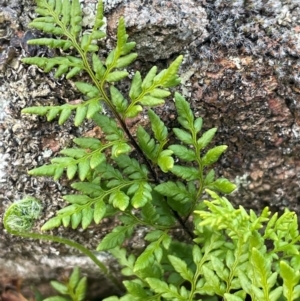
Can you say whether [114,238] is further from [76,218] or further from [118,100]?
[118,100]

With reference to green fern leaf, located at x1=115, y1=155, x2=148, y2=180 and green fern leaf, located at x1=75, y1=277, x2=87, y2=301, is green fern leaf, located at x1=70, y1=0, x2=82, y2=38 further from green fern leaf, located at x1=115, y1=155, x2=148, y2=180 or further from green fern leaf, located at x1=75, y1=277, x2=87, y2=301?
green fern leaf, located at x1=75, y1=277, x2=87, y2=301

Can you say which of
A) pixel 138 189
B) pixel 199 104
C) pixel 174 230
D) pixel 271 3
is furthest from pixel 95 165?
pixel 271 3

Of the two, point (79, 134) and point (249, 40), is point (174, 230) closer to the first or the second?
point (79, 134)

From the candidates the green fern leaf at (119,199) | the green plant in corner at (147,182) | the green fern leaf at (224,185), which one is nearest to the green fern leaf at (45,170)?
the green plant in corner at (147,182)

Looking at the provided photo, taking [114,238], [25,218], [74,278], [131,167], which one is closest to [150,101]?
[131,167]

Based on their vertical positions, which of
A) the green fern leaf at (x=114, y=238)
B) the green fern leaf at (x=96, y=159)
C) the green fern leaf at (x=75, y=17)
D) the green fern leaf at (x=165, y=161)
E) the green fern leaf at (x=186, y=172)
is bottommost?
the green fern leaf at (x=114, y=238)

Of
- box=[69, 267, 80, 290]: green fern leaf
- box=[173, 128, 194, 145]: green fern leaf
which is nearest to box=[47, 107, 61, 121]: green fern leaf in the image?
box=[173, 128, 194, 145]: green fern leaf

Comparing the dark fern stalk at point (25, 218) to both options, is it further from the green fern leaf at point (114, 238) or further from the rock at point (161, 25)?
the rock at point (161, 25)
